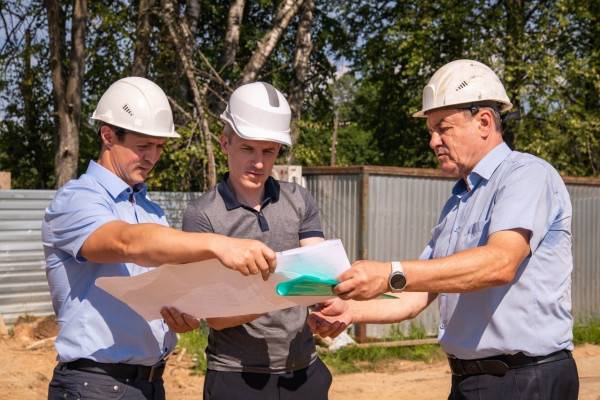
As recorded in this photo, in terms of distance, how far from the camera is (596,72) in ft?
70.9

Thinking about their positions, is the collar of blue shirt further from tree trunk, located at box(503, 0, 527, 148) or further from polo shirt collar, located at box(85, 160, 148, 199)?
tree trunk, located at box(503, 0, 527, 148)

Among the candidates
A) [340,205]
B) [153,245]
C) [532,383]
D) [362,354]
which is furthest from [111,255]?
[340,205]

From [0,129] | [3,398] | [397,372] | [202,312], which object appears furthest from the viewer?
[0,129]

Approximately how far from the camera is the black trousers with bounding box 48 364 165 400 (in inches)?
129

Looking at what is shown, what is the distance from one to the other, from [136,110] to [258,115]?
0.52 metres

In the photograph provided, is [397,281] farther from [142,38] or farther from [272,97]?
[142,38]

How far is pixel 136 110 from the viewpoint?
11.8 ft

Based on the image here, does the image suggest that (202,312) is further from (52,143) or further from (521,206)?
(52,143)

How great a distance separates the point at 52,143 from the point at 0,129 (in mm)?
1553

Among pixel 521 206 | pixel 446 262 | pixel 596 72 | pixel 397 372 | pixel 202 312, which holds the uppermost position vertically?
pixel 596 72

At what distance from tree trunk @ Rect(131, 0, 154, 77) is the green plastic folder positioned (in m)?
10.7

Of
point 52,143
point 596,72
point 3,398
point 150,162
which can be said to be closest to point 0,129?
point 52,143

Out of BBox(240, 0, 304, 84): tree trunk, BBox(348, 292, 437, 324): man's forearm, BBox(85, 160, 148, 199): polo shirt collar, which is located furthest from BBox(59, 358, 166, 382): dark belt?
BBox(240, 0, 304, 84): tree trunk

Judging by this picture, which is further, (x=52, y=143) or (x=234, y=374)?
(x=52, y=143)
